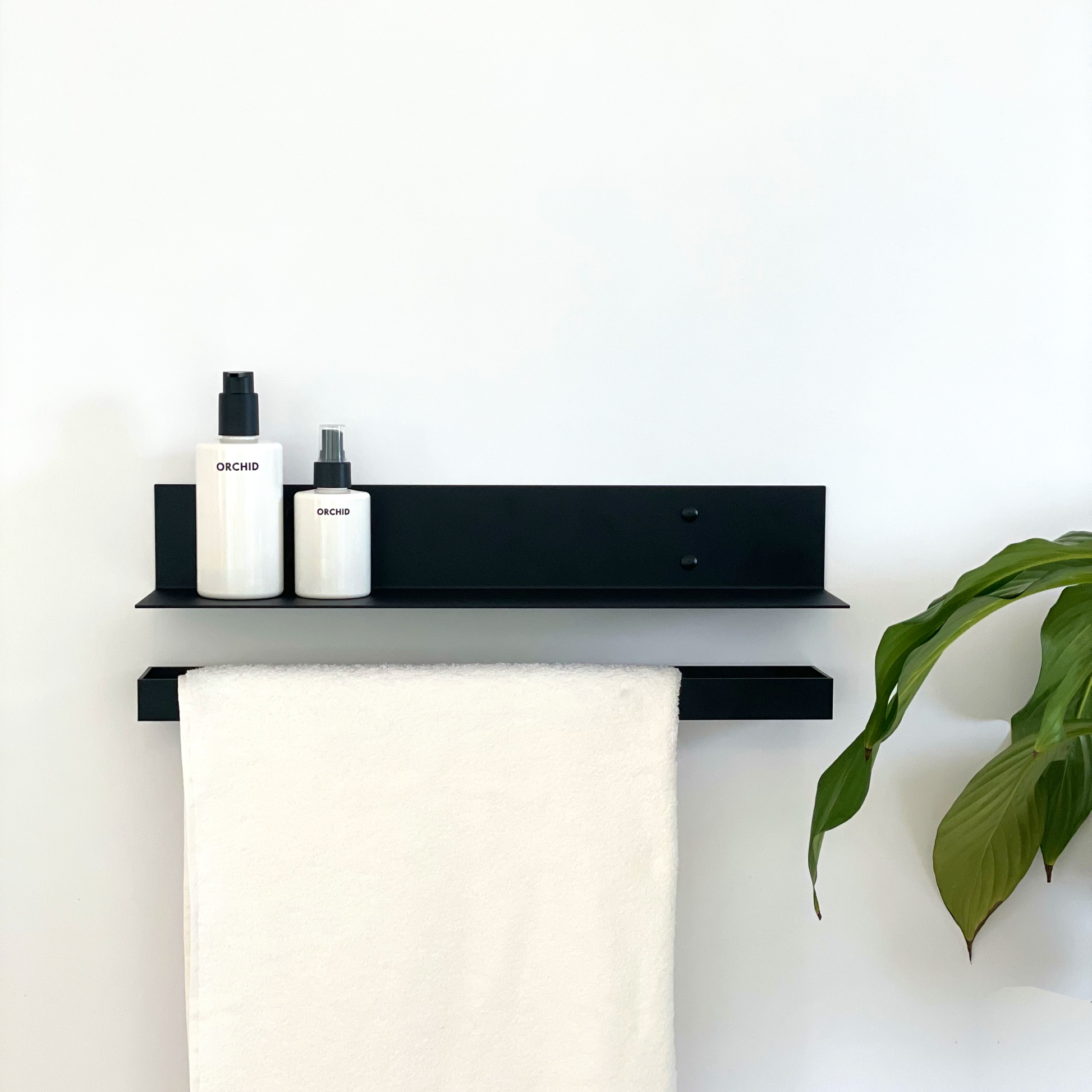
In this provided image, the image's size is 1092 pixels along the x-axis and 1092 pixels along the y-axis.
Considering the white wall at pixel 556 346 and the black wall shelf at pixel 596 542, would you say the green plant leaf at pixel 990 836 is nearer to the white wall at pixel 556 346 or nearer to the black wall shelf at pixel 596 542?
the white wall at pixel 556 346

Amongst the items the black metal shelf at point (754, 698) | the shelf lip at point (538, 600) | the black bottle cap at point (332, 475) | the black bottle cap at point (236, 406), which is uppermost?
the black bottle cap at point (236, 406)

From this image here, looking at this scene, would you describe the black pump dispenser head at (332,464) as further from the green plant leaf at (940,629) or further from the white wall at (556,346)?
the green plant leaf at (940,629)

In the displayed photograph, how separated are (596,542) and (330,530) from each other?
0.18 m

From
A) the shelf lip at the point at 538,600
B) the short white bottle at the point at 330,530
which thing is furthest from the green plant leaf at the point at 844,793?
the short white bottle at the point at 330,530

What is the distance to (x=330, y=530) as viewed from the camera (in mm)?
637

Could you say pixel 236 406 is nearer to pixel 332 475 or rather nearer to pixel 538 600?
pixel 332 475

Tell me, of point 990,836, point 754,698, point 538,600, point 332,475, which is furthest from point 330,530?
point 990,836

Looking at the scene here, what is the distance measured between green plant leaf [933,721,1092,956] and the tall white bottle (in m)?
0.49

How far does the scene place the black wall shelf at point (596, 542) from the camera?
684 millimetres

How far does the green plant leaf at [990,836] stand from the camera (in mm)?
656

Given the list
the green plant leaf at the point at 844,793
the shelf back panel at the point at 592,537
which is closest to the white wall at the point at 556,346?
the shelf back panel at the point at 592,537

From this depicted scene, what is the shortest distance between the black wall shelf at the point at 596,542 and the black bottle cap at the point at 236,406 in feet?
0.21

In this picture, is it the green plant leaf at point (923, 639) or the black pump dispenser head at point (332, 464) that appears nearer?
the green plant leaf at point (923, 639)

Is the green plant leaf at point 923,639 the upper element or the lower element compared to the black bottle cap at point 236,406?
lower
